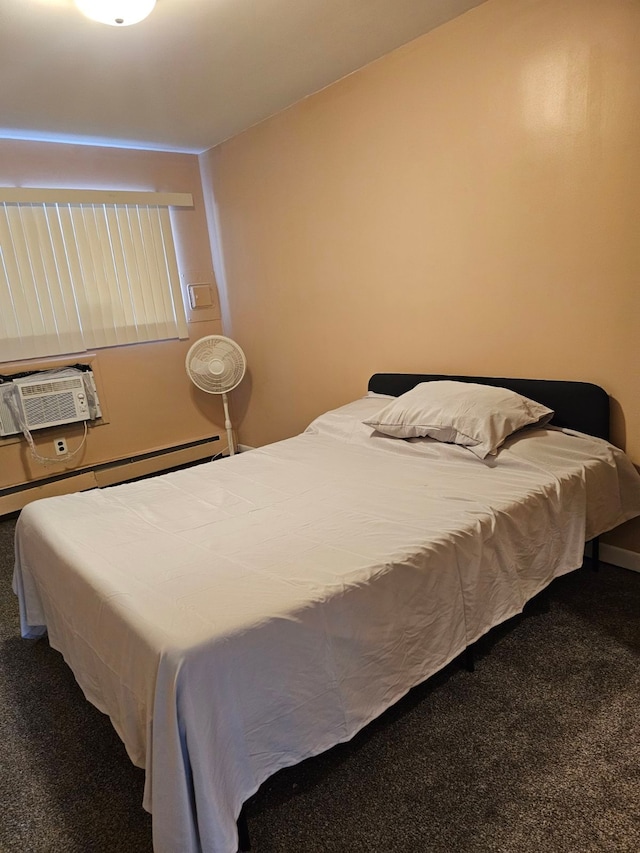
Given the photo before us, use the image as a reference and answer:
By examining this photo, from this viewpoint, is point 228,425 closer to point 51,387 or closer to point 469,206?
point 51,387

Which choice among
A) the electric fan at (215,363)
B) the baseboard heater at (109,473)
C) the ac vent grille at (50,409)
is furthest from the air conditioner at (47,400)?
the electric fan at (215,363)

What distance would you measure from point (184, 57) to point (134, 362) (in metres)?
2.22

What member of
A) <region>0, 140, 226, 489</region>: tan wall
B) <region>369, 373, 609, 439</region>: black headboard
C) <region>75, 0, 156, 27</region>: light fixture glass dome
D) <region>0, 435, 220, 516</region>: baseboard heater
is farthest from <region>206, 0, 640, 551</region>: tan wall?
<region>75, 0, 156, 27</region>: light fixture glass dome

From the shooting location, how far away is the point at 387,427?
8.79 ft

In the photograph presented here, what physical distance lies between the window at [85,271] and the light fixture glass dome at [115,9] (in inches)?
78.5

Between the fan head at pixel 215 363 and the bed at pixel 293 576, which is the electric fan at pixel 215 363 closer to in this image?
the fan head at pixel 215 363

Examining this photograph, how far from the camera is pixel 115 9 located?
1981mm

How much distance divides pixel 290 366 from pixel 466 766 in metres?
2.99

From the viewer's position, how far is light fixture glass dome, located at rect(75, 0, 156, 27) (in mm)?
1948

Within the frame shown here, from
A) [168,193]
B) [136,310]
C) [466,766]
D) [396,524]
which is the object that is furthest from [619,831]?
[168,193]

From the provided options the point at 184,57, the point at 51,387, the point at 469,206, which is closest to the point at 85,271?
the point at 51,387

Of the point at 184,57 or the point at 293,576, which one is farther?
the point at 184,57

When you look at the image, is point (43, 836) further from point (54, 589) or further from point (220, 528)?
point (220, 528)

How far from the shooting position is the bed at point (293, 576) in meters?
1.25
